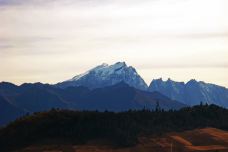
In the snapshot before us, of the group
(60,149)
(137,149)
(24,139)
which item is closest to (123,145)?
(137,149)

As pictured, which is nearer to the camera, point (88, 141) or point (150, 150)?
point (150, 150)

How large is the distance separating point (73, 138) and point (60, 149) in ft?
56.6

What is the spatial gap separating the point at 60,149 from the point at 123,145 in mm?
22973

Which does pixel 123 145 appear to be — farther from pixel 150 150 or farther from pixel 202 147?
pixel 202 147

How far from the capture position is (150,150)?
18088cm

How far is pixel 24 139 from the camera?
19812 cm

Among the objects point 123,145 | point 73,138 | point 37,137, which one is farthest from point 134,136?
point 37,137

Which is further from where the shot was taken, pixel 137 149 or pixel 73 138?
pixel 73 138

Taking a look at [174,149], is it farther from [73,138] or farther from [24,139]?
[24,139]

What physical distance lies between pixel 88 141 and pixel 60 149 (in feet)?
54.5

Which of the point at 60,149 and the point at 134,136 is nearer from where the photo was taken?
the point at 60,149

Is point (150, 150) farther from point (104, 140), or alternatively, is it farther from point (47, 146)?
point (47, 146)

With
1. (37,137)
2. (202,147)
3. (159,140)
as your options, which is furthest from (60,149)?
(202,147)

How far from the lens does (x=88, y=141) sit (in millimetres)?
195875
